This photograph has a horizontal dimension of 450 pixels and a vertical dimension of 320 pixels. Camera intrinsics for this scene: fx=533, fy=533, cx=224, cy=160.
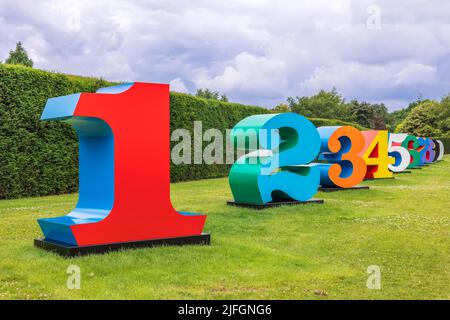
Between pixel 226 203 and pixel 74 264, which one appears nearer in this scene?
pixel 74 264

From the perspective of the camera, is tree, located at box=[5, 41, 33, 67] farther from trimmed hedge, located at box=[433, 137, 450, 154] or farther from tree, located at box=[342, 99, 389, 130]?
tree, located at box=[342, 99, 389, 130]

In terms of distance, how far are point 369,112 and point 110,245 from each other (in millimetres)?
73408

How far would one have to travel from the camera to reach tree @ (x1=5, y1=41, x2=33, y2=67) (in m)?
32.8

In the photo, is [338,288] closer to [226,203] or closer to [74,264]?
[74,264]

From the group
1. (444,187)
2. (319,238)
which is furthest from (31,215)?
(444,187)

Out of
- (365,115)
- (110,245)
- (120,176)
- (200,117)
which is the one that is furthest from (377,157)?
(365,115)

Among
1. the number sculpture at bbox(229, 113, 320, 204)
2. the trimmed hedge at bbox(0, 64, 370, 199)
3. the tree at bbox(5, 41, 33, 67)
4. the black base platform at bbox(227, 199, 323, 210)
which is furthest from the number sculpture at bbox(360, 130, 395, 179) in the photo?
the tree at bbox(5, 41, 33, 67)

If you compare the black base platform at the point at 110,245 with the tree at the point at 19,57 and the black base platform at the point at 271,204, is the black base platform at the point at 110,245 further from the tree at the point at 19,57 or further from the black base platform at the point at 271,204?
the tree at the point at 19,57

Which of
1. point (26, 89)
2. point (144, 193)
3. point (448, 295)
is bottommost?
point (448, 295)

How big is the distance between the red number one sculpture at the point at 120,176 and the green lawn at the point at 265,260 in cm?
36
